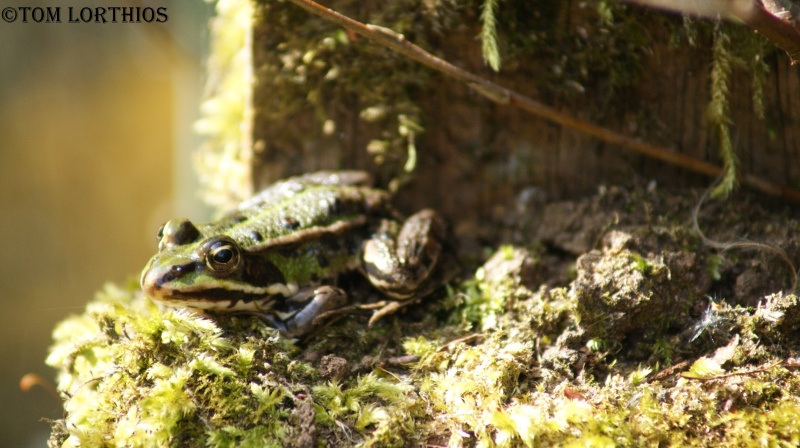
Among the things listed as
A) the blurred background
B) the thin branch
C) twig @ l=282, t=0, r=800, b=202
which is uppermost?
the thin branch

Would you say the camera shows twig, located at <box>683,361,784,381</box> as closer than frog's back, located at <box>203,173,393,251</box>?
Yes

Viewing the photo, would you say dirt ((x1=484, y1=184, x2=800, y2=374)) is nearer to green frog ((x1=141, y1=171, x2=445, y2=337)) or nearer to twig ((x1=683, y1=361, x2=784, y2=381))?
twig ((x1=683, y1=361, x2=784, y2=381))

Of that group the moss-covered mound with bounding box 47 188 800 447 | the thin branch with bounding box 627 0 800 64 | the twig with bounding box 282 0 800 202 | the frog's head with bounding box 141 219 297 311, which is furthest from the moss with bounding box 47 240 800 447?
the thin branch with bounding box 627 0 800 64

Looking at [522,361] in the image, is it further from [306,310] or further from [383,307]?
[306,310]

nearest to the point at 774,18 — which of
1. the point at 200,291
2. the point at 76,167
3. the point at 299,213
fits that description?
the point at 299,213

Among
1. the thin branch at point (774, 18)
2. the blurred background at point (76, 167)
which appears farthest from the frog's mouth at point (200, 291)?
the blurred background at point (76, 167)

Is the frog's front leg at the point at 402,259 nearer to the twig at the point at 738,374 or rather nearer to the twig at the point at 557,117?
the twig at the point at 557,117

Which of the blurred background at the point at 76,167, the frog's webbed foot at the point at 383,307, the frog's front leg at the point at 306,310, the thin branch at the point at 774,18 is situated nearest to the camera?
the thin branch at the point at 774,18
